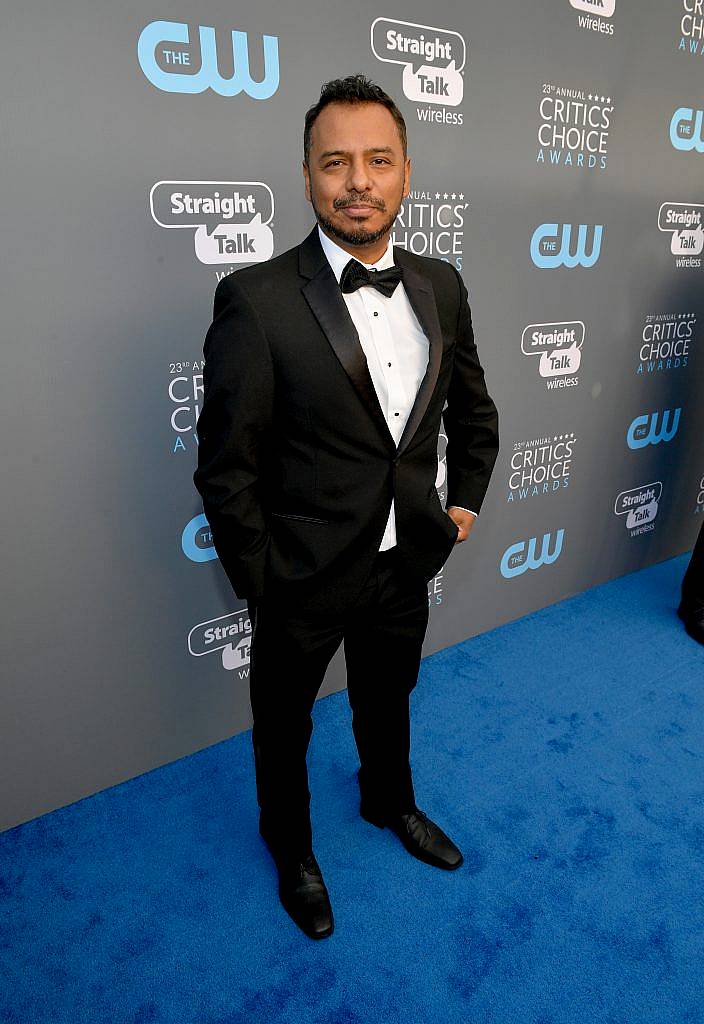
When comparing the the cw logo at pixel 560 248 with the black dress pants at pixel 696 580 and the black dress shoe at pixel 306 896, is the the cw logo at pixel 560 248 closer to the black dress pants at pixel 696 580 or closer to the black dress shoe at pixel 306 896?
the black dress pants at pixel 696 580

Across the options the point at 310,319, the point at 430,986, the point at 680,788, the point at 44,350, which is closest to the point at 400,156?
the point at 310,319

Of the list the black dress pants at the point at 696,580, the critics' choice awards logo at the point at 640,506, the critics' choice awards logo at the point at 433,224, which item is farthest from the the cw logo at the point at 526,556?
the critics' choice awards logo at the point at 433,224

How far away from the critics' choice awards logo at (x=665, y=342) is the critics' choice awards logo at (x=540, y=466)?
0.60 meters

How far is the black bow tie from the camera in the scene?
1492mm

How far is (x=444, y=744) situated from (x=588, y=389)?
1779 millimetres

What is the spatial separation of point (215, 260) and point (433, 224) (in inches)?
34.0

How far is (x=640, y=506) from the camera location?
3.84 meters

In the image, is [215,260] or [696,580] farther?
[696,580]

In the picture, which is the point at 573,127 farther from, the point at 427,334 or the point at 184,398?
the point at 184,398

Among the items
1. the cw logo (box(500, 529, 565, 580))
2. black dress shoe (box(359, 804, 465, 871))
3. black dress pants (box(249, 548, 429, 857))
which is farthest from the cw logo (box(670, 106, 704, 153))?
black dress shoe (box(359, 804, 465, 871))

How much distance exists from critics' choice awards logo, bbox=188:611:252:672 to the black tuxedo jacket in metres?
0.83

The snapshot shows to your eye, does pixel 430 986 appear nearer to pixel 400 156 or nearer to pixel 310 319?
pixel 310 319

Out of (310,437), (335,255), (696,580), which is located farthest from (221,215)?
(696,580)

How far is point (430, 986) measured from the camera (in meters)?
1.77
